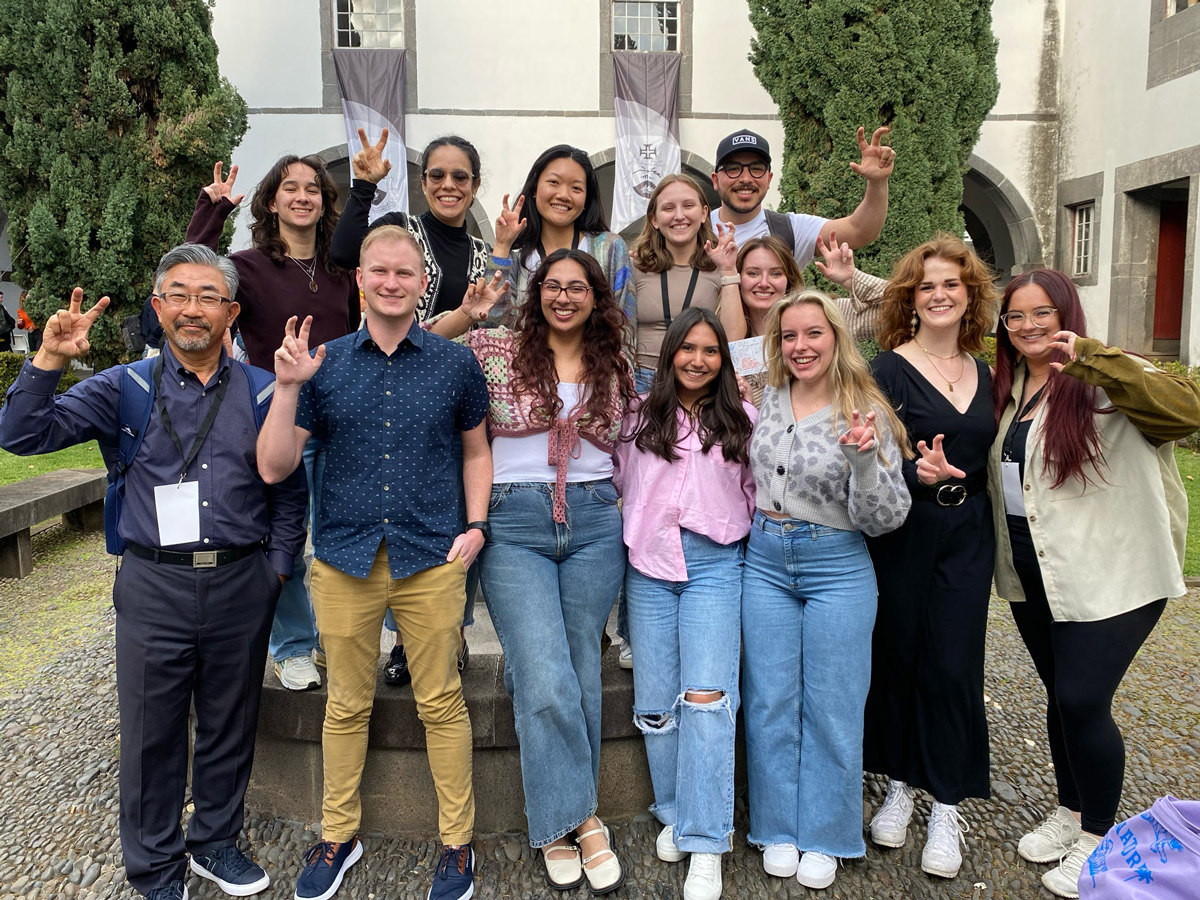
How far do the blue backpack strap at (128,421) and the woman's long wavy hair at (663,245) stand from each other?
1817mm

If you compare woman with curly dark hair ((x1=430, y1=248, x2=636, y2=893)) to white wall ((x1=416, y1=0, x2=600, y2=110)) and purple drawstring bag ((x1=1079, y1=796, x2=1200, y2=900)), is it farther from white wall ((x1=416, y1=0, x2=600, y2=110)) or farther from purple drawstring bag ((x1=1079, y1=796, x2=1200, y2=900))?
white wall ((x1=416, y1=0, x2=600, y2=110))

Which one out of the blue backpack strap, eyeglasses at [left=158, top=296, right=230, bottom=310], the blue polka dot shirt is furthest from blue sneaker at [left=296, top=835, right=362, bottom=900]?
eyeglasses at [left=158, top=296, right=230, bottom=310]

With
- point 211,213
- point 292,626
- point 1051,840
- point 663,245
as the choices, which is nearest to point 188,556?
point 292,626

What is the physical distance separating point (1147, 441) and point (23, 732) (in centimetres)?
474

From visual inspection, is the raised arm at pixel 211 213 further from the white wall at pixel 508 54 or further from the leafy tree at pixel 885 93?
the white wall at pixel 508 54

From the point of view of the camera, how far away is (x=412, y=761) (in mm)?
2891

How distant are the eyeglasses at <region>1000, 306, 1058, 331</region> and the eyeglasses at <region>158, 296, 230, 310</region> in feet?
8.50

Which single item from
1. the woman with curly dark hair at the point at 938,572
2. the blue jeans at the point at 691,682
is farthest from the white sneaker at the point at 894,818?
the blue jeans at the point at 691,682

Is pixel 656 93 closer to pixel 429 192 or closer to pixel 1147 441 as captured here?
pixel 429 192

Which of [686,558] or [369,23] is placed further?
[369,23]

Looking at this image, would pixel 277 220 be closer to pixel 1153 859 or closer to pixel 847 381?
pixel 847 381

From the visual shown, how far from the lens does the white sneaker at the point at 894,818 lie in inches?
113

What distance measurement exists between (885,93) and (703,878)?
31.1 feet

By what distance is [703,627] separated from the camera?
2691 mm
